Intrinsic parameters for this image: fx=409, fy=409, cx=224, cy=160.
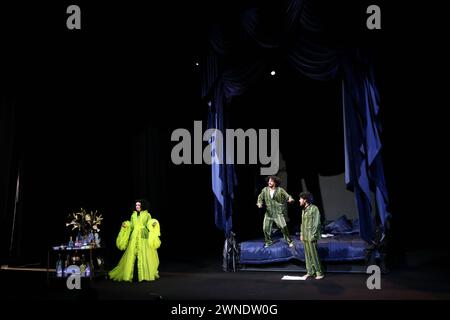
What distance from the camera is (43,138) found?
24.5 ft

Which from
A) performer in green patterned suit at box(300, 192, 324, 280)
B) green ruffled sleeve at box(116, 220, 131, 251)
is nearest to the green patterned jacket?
performer in green patterned suit at box(300, 192, 324, 280)

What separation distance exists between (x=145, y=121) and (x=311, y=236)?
4.24m

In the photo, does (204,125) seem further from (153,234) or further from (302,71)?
(153,234)

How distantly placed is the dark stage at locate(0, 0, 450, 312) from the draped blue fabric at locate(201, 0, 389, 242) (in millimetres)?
23

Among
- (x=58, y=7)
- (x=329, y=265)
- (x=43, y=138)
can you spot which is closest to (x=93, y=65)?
Result: (x=58, y=7)

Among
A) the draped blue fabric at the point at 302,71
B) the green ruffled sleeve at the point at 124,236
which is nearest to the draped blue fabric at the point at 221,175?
the draped blue fabric at the point at 302,71

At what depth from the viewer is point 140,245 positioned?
5.51 meters

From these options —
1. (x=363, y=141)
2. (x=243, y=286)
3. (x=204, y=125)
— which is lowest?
(x=243, y=286)

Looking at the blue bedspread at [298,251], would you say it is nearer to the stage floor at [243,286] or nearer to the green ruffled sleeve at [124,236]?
the stage floor at [243,286]

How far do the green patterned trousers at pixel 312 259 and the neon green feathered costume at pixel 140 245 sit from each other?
6.57 feet

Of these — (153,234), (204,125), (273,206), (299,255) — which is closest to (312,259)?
(299,255)

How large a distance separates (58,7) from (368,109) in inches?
186

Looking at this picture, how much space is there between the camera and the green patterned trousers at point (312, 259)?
17.9 ft
